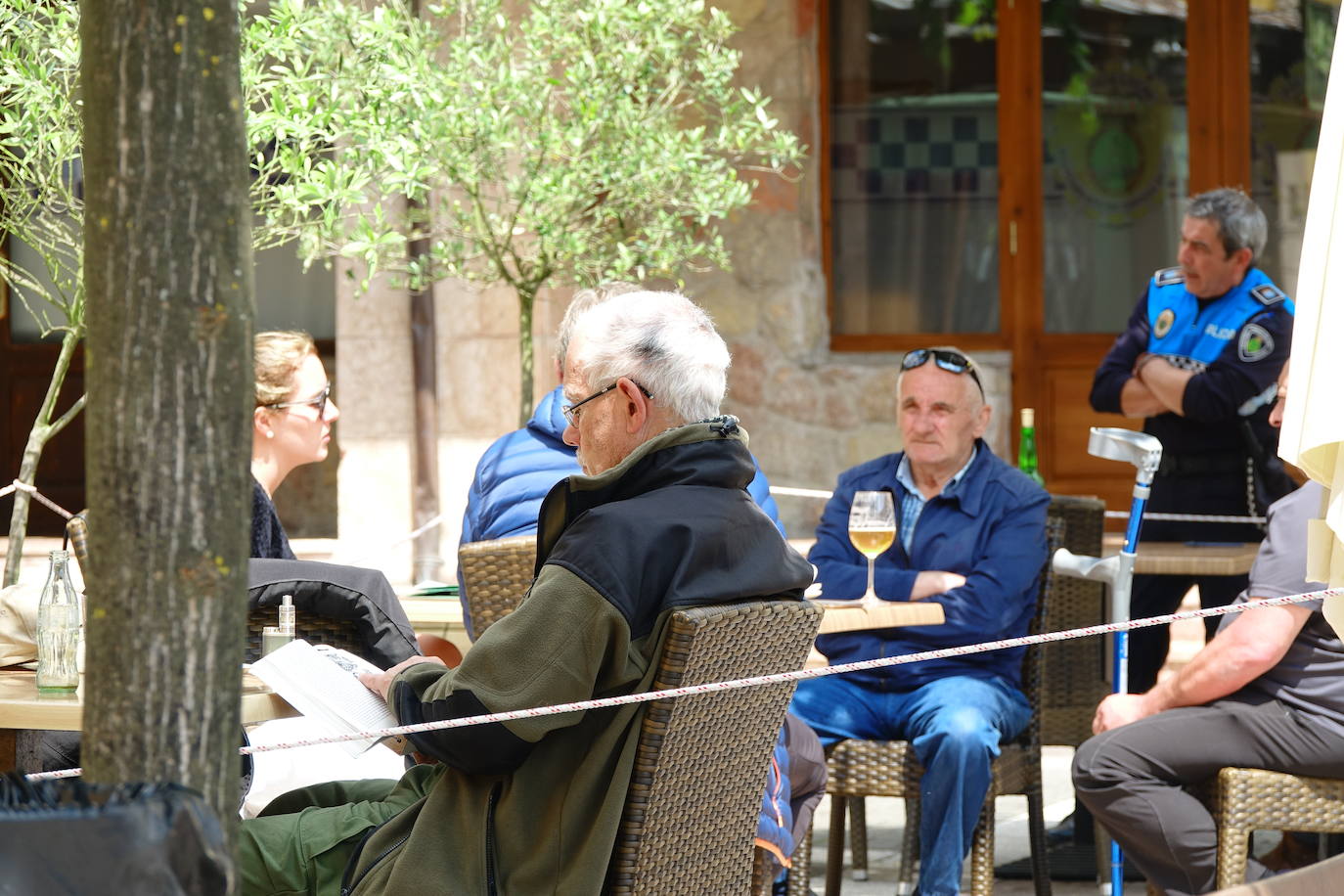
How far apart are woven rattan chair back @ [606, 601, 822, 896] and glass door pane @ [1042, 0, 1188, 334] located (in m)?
5.77

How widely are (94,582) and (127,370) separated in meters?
0.20

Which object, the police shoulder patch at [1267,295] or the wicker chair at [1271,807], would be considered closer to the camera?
the wicker chair at [1271,807]

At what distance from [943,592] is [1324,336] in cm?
187

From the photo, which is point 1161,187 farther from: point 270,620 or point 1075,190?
point 270,620

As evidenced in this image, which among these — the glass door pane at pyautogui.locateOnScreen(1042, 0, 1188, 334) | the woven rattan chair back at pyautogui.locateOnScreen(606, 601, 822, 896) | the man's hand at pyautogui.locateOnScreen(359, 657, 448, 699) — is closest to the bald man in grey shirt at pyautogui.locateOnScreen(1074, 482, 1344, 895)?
the woven rattan chair back at pyautogui.locateOnScreen(606, 601, 822, 896)

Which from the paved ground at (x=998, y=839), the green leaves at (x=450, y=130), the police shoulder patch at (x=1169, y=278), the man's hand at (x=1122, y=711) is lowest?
the paved ground at (x=998, y=839)

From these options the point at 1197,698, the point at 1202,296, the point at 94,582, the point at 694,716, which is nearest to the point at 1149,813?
the point at 1197,698

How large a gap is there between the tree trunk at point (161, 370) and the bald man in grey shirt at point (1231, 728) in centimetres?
266

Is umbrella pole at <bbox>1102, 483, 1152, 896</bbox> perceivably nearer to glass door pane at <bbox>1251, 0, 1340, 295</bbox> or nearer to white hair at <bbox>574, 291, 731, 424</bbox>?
white hair at <bbox>574, 291, 731, 424</bbox>

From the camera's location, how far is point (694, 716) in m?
2.57

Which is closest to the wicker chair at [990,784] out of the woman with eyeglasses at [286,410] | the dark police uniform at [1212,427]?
the dark police uniform at [1212,427]

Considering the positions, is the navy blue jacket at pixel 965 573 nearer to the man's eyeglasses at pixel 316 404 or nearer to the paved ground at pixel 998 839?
the paved ground at pixel 998 839

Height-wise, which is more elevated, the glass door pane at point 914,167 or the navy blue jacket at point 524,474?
the glass door pane at point 914,167

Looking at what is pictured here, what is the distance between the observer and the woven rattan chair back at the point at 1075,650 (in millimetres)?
4918
